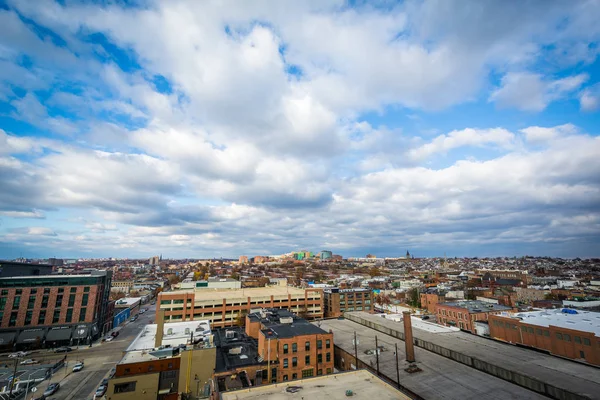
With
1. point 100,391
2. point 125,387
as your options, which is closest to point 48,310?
point 100,391

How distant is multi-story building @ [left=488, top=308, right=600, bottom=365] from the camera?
47938 mm

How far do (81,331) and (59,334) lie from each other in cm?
489

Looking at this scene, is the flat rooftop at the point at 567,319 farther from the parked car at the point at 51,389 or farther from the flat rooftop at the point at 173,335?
the parked car at the point at 51,389

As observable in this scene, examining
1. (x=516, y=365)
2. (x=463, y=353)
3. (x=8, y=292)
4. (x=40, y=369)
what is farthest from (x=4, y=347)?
(x=516, y=365)

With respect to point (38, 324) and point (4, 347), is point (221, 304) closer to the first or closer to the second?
point (38, 324)

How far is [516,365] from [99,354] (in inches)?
3420

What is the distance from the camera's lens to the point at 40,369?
53.9m

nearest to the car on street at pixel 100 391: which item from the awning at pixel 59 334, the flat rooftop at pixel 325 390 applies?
the flat rooftop at pixel 325 390

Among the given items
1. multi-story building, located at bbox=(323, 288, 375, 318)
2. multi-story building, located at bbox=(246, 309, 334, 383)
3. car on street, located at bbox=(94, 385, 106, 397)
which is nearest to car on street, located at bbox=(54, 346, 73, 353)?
car on street, located at bbox=(94, 385, 106, 397)

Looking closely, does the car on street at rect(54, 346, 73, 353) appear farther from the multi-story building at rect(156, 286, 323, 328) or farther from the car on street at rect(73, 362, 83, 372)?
the multi-story building at rect(156, 286, 323, 328)

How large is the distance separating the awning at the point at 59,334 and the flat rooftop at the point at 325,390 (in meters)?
74.6

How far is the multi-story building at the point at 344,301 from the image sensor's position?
101 metres

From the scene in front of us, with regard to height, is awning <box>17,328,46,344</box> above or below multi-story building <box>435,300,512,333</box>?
below

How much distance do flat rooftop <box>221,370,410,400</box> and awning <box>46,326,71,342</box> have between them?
7459 cm
